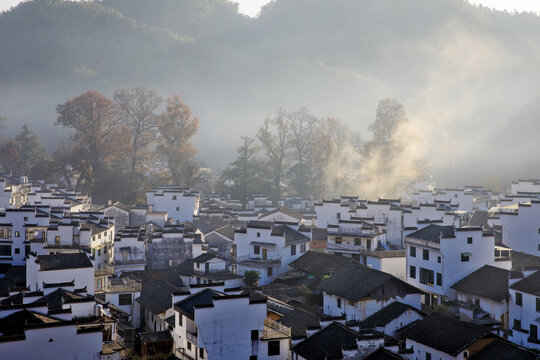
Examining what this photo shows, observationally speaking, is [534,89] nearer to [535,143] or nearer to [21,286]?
[535,143]

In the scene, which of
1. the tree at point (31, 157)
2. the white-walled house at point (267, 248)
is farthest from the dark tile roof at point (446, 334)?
the tree at point (31, 157)

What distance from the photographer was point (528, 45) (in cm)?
13538

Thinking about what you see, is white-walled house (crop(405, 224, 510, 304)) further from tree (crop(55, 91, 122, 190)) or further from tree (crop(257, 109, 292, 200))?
tree (crop(55, 91, 122, 190))

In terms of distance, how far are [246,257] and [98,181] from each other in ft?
87.7

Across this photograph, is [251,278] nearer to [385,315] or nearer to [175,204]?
[385,315]

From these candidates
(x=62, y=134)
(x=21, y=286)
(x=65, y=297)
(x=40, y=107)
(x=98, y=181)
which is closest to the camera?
(x=65, y=297)

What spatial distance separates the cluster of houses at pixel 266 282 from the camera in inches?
851

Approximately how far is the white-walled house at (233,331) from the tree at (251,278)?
976 cm

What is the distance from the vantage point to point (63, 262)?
29.8 metres

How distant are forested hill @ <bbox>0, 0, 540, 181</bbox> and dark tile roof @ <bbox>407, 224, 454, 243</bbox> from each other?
5531cm

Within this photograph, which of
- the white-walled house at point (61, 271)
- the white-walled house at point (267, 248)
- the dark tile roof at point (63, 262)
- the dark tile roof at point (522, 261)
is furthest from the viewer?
the white-walled house at point (267, 248)

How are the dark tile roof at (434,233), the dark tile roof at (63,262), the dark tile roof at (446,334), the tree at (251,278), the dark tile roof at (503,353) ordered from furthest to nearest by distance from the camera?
the tree at (251,278), the dark tile roof at (434,233), the dark tile roof at (63,262), the dark tile roof at (446,334), the dark tile roof at (503,353)

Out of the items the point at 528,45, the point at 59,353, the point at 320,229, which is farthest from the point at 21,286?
the point at 528,45

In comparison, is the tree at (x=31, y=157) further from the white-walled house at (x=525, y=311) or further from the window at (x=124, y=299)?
the white-walled house at (x=525, y=311)
